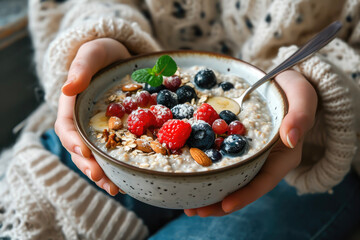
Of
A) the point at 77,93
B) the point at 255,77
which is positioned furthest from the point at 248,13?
the point at 77,93

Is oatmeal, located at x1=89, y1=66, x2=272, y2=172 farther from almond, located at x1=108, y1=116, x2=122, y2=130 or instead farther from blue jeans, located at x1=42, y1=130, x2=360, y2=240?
blue jeans, located at x1=42, y1=130, x2=360, y2=240

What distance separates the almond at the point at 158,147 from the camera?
55cm

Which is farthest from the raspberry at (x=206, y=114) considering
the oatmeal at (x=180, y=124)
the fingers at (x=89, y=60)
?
the fingers at (x=89, y=60)

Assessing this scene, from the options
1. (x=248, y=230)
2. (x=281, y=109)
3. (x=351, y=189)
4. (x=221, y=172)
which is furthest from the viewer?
(x=351, y=189)

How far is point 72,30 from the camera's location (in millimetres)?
835

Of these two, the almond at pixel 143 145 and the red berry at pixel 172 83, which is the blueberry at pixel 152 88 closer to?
the red berry at pixel 172 83

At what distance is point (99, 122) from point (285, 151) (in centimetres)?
36

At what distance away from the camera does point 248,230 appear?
851mm

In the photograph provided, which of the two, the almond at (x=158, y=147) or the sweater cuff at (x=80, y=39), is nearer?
the almond at (x=158, y=147)

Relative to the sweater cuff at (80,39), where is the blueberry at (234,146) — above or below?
above

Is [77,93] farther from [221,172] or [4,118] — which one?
[4,118]

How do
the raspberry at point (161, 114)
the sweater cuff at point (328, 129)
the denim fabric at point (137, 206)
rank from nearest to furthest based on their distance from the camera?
the raspberry at point (161, 114) → the sweater cuff at point (328, 129) → the denim fabric at point (137, 206)

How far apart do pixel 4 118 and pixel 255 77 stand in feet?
3.05

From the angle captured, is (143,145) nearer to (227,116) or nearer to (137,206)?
(227,116)
